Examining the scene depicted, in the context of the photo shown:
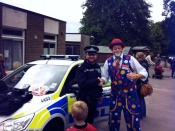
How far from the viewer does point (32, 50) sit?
1559 centimetres

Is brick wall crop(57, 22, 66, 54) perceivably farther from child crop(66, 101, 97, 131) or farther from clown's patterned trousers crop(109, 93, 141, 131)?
child crop(66, 101, 97, 131)

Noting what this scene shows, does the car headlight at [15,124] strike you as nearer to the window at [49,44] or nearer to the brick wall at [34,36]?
the brick wall at [34,36]

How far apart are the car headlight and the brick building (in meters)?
10.6

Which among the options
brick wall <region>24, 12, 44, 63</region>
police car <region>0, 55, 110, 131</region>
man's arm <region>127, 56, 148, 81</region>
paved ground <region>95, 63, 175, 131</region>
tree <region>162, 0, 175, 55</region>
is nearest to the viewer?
police car <region>0, 55, 110, 131</region>

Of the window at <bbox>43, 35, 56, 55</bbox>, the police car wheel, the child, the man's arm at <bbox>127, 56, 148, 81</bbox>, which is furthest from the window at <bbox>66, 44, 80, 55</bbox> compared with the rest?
the child

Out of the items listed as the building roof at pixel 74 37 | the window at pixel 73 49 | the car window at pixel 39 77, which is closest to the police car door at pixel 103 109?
the car window at pixel 39 77

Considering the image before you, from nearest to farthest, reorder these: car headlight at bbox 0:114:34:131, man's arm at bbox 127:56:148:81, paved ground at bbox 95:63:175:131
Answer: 1. car headlight at bbox 0:114:34:131
2. man's arm at bbox 127:56:148:81
3. paved ground at bbox 95:63:175:131

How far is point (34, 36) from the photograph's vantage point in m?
15.6

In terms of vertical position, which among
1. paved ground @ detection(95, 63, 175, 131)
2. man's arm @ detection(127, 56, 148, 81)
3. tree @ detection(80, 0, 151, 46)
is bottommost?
paved ground @ detection(95, 63, 175, 131)

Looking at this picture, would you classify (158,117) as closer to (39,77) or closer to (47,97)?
(39,77)

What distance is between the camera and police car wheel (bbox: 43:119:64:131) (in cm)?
344

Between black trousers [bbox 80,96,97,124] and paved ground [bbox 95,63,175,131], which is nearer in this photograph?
black trousers [bbox 80,96,97,124]

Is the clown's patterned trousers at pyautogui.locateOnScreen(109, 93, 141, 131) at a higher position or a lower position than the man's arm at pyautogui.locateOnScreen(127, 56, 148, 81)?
lower

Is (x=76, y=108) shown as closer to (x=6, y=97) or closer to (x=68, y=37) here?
(x=6, y=97)
